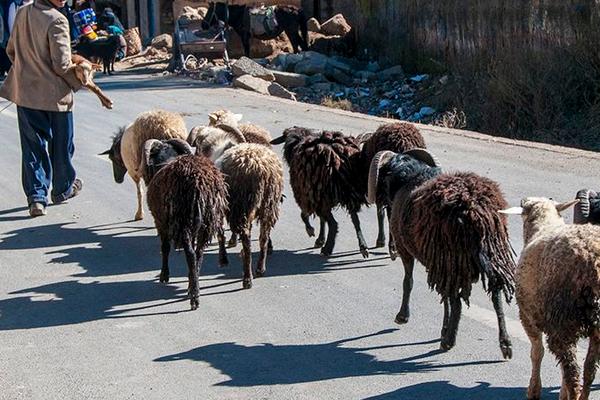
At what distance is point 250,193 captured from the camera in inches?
331

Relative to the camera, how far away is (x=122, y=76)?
2792 centimetres

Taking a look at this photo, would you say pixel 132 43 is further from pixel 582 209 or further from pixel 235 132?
pixel 582 209

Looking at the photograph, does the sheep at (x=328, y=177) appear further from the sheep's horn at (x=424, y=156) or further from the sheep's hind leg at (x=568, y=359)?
the sheep's hind leg at (x=568, y=359)

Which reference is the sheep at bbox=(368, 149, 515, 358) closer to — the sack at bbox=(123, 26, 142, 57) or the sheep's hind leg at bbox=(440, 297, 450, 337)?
the sheep's hind leg at bbox=(440, 297, 450, 337)

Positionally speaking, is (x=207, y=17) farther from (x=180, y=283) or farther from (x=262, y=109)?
(x=180, y=283)

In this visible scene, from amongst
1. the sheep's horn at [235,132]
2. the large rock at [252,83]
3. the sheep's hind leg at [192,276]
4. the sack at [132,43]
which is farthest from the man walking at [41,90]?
the sack at [132,43]

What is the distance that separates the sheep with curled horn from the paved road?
0.91 feet

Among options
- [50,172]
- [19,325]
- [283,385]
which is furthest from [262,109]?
[283,385]

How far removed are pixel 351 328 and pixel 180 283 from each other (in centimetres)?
190

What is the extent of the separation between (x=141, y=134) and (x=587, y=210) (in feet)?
17.7

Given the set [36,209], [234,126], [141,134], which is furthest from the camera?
[36,209]

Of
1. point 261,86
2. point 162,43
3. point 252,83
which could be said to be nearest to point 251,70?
point 252,83

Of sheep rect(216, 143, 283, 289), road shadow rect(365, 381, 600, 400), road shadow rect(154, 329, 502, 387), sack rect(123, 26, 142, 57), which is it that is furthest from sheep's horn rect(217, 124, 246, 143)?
sack rect(123, 26, 142, 57)

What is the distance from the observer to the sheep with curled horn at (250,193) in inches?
328
